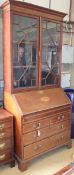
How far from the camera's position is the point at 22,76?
8.23ft

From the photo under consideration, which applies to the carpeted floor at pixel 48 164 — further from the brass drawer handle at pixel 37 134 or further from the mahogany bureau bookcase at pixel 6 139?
the brass drawer handle at pixel 37 134

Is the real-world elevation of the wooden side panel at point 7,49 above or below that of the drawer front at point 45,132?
above

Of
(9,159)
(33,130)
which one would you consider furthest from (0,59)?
(9,159)

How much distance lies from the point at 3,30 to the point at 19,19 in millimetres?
283

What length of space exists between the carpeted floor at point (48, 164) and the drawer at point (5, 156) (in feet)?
0.45

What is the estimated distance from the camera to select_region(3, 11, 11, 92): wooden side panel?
2305mm

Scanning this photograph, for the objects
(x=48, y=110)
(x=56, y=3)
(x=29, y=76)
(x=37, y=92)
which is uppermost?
(x=56, y=3)

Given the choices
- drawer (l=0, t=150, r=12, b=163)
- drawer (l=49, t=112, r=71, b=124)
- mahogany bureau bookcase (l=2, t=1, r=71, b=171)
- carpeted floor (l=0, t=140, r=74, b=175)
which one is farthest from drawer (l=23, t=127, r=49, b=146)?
carpeted floor (l=0, t=140, r=74, b=175)

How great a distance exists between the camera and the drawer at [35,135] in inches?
91.0

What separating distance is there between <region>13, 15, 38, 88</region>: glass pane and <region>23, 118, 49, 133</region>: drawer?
53cm

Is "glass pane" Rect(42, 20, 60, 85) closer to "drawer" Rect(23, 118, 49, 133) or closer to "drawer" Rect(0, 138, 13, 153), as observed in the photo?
"drawer" Rect(23, 118, 49, 133)

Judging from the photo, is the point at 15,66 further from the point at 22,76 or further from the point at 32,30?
the point at 32,30

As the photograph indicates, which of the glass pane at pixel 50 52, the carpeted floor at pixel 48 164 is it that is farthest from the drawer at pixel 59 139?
the glass pane at pixel 50 52

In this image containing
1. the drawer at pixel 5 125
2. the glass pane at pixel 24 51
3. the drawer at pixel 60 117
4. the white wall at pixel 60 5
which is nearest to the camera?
the drawer at pixel 5 125
